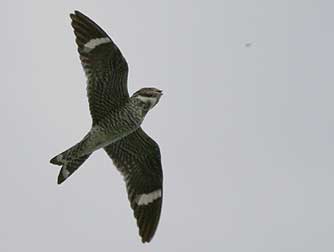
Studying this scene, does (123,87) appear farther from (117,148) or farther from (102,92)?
(117,148)

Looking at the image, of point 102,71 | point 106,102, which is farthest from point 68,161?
point 102,71

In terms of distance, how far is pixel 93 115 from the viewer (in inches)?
437

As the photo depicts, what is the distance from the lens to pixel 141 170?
1190 cm

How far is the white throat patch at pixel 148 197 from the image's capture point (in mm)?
11711

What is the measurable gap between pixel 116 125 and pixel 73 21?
5.69 feet

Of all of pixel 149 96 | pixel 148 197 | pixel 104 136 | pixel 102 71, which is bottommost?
pixel 148 197

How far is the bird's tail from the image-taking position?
1073 cm

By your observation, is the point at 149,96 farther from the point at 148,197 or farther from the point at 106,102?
the point at 148,197

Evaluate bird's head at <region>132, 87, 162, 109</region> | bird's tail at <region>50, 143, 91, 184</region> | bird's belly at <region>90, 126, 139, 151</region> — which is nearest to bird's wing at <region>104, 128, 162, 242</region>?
bird's belly at <region>90, 126, 139, 151</region>

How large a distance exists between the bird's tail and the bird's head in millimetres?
1134

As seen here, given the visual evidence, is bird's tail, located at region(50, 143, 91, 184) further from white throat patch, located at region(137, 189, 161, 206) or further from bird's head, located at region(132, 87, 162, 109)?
white throat patch, located at region(137, 189, 161, 206)

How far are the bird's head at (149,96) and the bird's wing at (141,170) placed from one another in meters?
0.85

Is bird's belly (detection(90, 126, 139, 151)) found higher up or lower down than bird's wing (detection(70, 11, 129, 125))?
lower down

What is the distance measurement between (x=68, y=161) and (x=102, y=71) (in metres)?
1.42
